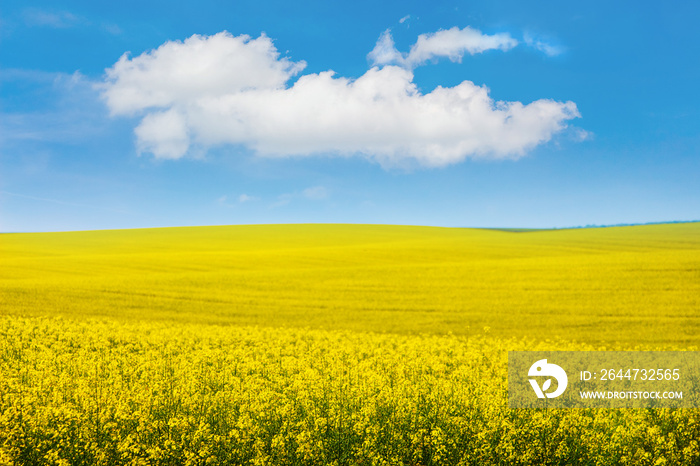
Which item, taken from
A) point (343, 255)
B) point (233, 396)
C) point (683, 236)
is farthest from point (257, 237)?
point (233, 396)

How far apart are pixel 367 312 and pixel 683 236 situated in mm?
49611

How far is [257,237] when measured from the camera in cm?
6300

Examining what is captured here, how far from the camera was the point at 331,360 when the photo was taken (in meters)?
10.3

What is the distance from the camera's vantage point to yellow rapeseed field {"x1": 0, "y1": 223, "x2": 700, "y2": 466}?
579 centimetres

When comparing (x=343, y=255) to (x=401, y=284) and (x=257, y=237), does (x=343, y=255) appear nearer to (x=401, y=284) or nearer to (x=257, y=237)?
(x=401, y=284)
